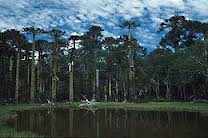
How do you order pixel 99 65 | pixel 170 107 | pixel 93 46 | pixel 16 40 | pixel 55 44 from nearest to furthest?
pixel 170 107 → pixel 16 40 → pixel 55 44 → pixel 93 46 → pixel 99 65

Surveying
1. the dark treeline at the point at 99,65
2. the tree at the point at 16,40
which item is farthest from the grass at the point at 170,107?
the tree at the point at 16,40

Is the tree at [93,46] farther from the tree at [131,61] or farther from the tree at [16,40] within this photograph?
the tree at [16,40]

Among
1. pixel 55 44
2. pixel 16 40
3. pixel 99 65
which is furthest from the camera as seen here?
pixel 99 65

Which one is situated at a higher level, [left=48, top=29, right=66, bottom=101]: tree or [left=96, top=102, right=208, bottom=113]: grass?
[left=48, top=29, right=66, bottom=101]: tree

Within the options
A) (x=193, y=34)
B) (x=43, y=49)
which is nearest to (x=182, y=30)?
(x=193, y=34)

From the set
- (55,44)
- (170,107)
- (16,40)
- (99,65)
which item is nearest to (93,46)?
(99,65)

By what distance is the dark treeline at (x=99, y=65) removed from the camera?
2254 inches

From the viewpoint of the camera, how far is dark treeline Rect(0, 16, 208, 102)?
188ft

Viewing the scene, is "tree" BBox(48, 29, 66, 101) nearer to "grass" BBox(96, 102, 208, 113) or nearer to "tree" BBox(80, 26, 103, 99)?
"tree" BBox(80, 26, 103, 99)

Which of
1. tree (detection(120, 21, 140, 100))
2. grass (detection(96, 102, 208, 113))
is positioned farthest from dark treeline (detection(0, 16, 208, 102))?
grass (detection(96, 102, 208, 113))

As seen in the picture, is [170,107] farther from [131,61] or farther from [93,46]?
[93,46]

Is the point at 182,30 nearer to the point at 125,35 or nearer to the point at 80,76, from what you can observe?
the point at 125,35

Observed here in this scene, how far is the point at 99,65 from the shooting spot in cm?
8638

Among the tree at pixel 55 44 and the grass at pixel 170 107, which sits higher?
the tree at pixel 55 44
